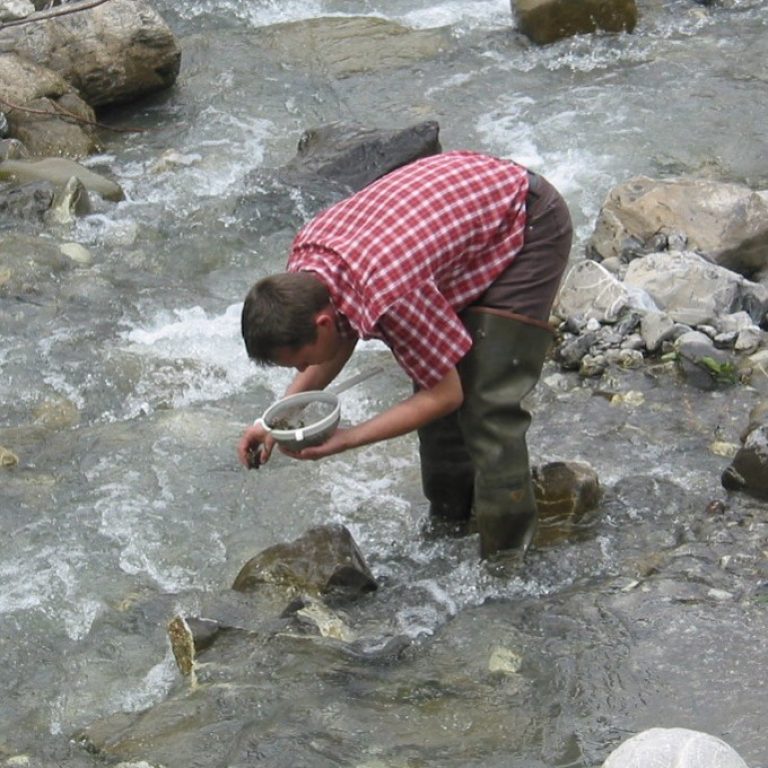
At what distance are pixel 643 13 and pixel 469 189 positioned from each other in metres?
7.71

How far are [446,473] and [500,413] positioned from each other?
582mm

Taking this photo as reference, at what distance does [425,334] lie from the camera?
3.76 m

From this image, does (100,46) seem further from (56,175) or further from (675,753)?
(675,753)

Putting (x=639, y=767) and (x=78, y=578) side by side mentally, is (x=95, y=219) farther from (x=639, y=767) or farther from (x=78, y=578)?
(x=639, y=767)

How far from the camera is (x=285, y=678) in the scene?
4070 millimetres

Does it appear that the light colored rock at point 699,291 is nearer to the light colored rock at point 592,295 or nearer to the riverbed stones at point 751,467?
the light colored rock at point 592,295

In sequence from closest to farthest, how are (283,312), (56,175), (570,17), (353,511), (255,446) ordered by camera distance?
1. (283,312)
2. (255,446)
3. (353,511)
4. (56,175)
5. (570,17)

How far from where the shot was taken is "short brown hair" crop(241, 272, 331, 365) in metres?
3.62

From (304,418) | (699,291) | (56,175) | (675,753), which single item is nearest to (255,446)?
(304,418)

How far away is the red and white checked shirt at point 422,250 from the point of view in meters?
3.69

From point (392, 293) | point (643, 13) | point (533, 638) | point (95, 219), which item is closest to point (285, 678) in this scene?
point (533, 638)

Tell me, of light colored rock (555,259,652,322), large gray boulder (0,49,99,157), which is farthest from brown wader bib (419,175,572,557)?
large gray boulder (0,49,99,157)

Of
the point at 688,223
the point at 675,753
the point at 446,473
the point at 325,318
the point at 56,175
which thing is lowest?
the point at 688,223

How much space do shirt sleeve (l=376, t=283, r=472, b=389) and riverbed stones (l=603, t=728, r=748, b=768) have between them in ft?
3.82
